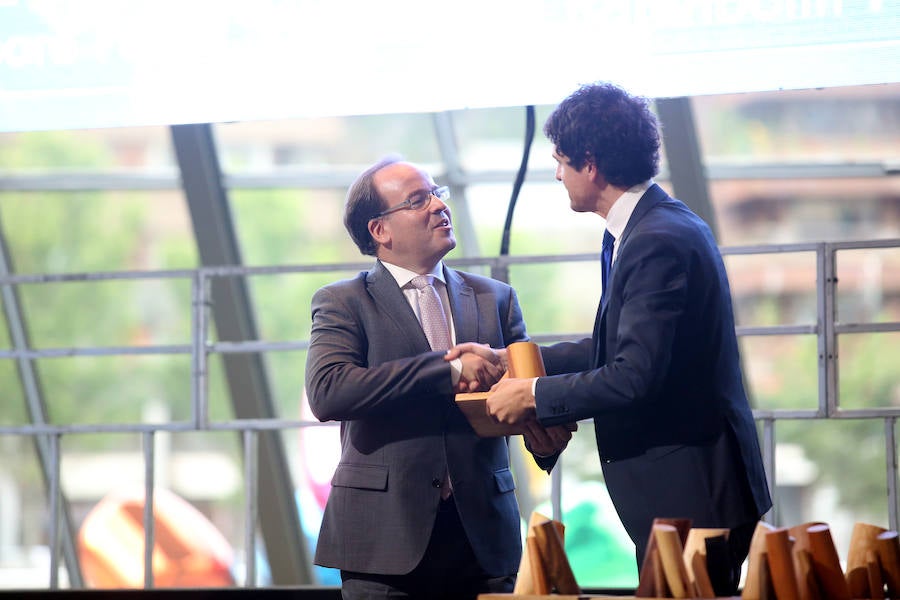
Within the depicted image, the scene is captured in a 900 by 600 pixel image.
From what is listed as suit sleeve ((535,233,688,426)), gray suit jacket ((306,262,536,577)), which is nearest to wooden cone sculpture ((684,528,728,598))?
suit sleeve ((535,233,688,426))

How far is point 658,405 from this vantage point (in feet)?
6.34

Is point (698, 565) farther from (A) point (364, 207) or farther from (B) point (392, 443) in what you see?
(A) point (364, 207)

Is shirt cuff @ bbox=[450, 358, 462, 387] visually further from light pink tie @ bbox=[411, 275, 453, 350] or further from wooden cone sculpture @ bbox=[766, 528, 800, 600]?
wooden cone sculpture @ bbox=[766, 528, 800, 600]

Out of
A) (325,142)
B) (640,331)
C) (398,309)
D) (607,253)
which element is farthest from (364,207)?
(325,142)

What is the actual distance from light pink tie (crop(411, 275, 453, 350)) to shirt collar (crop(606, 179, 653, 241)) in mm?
431

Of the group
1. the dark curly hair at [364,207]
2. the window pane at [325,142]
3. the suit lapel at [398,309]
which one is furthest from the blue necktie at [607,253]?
the window pane at [325,142]

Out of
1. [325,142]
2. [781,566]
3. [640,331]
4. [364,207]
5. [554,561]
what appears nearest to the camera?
[781,566]

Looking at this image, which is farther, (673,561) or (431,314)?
(431,314)

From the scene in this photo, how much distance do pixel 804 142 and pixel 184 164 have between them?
258 cm

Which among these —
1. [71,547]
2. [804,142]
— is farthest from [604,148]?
[71,547]

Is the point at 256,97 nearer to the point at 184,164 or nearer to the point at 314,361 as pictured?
the point at 314,361

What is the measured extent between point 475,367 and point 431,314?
0.22 m

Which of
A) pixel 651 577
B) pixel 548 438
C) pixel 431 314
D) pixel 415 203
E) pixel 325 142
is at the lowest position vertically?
pixel 651 577

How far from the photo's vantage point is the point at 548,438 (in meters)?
2.16
